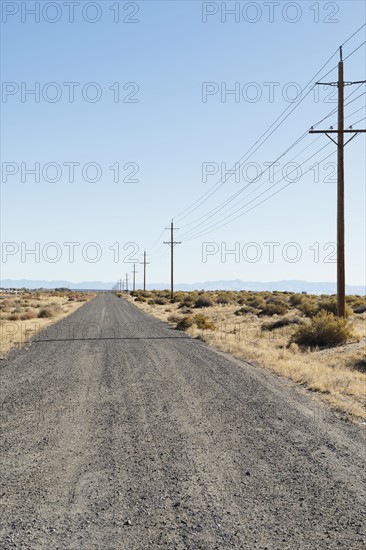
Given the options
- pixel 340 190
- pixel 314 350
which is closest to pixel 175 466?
pixel 314 350

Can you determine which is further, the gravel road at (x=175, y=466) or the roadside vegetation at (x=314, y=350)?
the roadside vegetation at (x=314, y=350)

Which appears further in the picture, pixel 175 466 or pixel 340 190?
pixel 340 190

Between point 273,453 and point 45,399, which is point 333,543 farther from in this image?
point 45,399

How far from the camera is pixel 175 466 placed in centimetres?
698

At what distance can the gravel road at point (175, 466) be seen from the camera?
509cm

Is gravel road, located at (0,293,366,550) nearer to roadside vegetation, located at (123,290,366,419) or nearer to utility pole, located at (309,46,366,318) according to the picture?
roadside vegetation, located at (123,290,366,419)

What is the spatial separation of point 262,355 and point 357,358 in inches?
123

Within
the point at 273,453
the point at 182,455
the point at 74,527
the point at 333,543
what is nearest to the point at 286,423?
the point at 273,453

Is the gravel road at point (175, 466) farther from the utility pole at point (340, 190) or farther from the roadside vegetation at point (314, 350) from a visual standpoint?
the utility pole at point (340, 190)

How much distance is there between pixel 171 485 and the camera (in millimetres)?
6285

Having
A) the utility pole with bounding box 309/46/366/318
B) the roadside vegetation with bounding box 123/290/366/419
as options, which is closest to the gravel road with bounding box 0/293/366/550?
the roadside vegetation with bounding box 123/290/366/419

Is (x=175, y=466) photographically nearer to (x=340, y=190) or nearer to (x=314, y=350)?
(x=314, y=350)

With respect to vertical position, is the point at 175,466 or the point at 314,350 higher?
the point at 175,466

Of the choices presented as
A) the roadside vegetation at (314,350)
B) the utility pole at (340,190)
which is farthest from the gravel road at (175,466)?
the utility pole at (340,190)
